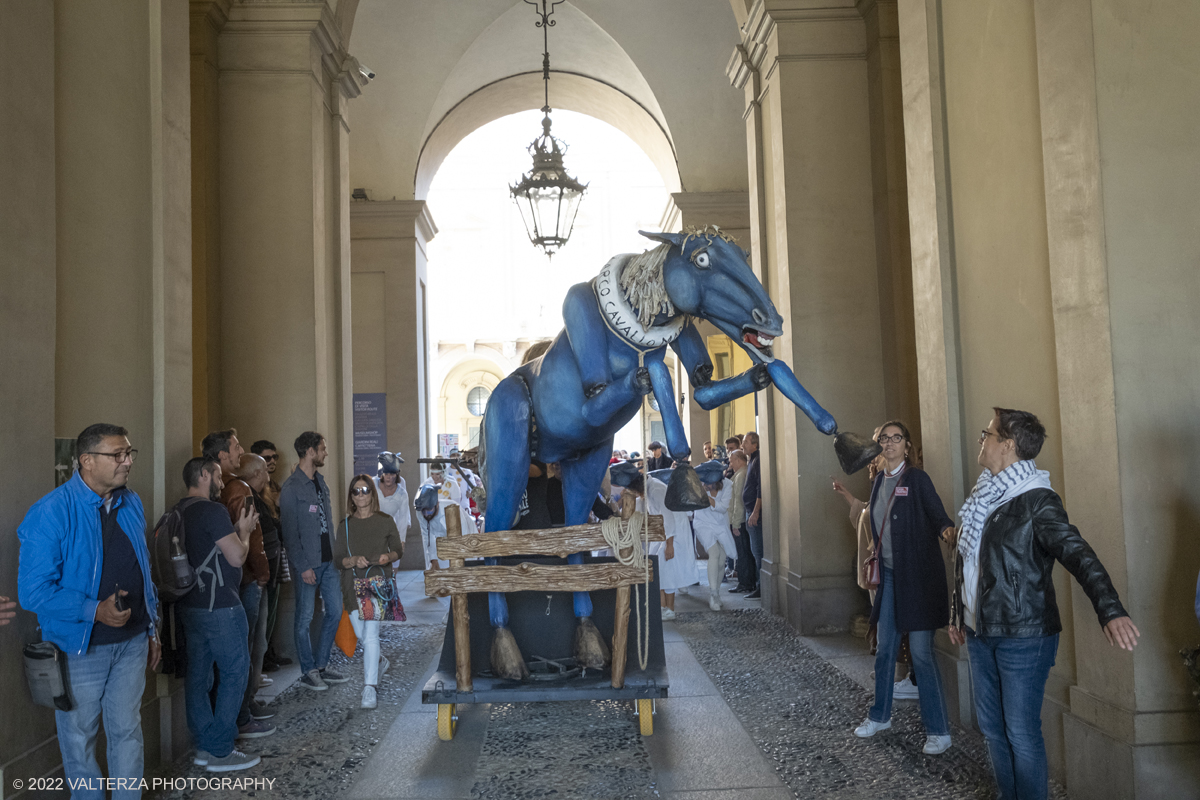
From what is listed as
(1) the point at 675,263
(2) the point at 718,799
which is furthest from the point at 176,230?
(2) the point at 718,799

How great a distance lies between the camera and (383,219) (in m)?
12.1

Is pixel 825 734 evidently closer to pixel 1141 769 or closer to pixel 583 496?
pixel 1141 769

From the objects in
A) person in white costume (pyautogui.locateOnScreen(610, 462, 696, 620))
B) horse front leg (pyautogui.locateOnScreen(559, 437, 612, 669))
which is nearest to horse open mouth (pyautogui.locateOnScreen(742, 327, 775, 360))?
horse front leg (pyautogui.locateOnScreen(559, 437, 612, 669))

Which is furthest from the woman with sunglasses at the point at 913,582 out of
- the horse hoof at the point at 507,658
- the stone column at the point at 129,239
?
the stone column at the point at 129,239

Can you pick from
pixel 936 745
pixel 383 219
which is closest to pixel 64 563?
pixel 936 745

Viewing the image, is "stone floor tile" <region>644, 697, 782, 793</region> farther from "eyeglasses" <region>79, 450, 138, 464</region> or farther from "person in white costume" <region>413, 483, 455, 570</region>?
"person in white costume" <region>413, 483, 455, 570</region>

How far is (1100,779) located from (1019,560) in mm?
1091

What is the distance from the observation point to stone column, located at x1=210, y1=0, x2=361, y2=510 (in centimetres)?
698

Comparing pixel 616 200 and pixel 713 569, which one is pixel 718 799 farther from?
pixel 616 200

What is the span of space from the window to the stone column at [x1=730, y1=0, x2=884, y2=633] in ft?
88.3

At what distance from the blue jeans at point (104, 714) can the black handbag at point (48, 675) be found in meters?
0.04

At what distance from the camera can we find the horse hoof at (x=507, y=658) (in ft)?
15.0

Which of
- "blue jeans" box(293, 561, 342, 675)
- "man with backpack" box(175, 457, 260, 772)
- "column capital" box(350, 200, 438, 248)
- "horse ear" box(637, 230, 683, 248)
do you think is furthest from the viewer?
"column capital" box(350, 200, 438, 248)

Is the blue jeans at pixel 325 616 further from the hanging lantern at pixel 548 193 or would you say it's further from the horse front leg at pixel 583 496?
the hanging lantern at pixel 548 193
